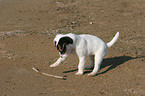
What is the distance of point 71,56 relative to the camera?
31.7 feet

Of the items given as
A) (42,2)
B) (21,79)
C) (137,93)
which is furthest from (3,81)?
(42,2)

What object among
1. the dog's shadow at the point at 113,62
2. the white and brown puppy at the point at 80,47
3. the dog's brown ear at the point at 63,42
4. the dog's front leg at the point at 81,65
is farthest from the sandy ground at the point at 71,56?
the dog's brown ear at the point at 63,42

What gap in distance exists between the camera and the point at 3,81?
670 cm

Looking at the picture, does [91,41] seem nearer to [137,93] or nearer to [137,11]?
[137,93]

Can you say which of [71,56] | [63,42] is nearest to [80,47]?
[63,42]

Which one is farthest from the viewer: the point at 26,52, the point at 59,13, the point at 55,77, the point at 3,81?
the point at 59,13

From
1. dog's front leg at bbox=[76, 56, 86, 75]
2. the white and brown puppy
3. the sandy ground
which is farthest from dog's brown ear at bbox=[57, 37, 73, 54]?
the sandy ground

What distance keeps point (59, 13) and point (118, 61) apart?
9.44 metres

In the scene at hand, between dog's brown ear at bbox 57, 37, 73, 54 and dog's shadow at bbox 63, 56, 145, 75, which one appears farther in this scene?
dog's shadow at bbox 63, 56, 145, 75

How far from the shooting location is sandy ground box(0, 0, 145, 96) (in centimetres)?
654

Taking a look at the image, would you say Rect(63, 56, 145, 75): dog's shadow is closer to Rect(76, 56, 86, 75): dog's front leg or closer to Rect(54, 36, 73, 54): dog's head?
Rect(76, 56, 86, 75): dog's front leg

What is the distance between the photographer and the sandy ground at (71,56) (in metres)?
6.54

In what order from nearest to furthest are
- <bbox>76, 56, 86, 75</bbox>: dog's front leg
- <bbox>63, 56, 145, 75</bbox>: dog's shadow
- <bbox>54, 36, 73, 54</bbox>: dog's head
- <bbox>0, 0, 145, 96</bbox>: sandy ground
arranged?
1. <bbox>0, 0, 145, 96</bbox>: sandy ground
2. <bbox>54, 36, 73, 54</bbox>: dog's head
3. <bbox>76, 56, 86, 75</bbox>: dog's front leg
4. <bbox>63, 56, 145, 75</bbox>: dog's shadow

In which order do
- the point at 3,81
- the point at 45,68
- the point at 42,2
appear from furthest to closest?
the point at 42,2, the point at 45,68, the point at 3,81
